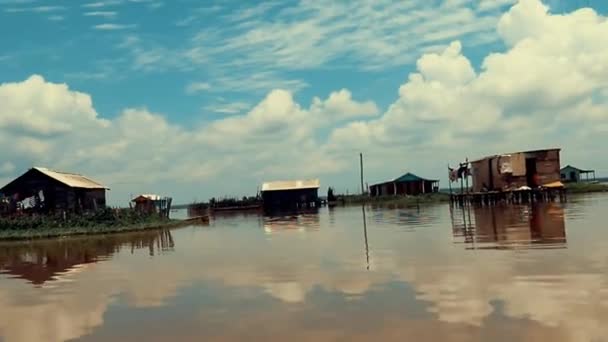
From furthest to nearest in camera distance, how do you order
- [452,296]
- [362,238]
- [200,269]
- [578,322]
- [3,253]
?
[3,253] < [362,238] < [200,269] < [452,296] < [578,322]

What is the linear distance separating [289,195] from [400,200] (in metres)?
12.4

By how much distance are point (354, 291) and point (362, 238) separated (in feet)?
36.1

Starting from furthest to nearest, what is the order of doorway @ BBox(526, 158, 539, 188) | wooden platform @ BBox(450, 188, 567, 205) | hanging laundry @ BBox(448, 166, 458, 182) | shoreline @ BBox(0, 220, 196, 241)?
1. hanging laundry @ BBox(448, 166, 458, 182)
2. doorway @ BBox(526, 158, 539, 188)
3. wooden platform @ BBox(450, 188, 567, 205)
4. shoreline @ BBox(0, 220, 196, 241)

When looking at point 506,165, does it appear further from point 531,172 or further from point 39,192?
point 39,192

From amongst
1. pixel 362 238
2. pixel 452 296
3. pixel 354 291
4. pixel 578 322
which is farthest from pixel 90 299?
pixel 362 238

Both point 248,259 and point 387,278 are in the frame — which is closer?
point 387,278

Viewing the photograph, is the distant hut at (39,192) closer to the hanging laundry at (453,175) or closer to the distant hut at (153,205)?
the distant hut at (153,205)

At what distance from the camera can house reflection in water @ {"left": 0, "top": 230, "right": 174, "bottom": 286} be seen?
17.5 meters

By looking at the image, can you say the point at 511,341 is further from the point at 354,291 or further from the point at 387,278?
the point at 387,278

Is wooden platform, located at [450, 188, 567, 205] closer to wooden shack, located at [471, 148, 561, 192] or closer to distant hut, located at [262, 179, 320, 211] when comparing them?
wooden shack, located at [471, 148, 561, 192]

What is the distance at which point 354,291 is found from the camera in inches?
441

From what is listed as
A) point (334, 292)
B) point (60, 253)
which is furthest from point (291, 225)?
point (334, 292)

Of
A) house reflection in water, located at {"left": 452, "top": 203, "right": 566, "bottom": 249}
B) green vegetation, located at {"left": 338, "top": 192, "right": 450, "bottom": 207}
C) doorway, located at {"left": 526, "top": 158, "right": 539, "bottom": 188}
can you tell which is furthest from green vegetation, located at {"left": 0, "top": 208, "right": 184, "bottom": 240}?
green vegetation, located at {"left": 338, "top": 192, "right": 450, "bottom": 207}

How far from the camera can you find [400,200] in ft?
207
